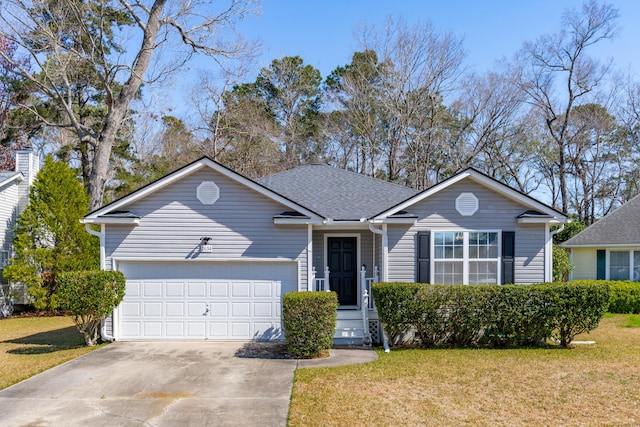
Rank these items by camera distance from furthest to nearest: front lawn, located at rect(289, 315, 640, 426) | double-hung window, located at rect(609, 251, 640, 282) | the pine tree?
double-hung window, located at rect(609, 251, 640, 282) < the pine tree < front lawn, located at rect(289, 315, 640, 426)

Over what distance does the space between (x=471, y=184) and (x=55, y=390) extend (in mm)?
9674

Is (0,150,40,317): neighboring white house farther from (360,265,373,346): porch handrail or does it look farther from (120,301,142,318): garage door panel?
(360,265,373,346): porch handrail

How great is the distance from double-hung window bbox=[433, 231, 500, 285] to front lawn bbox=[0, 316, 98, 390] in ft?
27.6

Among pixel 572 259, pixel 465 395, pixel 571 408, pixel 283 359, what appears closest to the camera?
pixel 571 408

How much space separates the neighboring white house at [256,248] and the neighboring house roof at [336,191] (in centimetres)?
129

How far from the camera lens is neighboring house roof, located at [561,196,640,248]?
1845cm

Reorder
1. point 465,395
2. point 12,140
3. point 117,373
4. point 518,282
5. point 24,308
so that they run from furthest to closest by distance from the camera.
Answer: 1. point 12,140
2. point 24,308
3. point 518,282
4. point 117,373
5. point 465,395

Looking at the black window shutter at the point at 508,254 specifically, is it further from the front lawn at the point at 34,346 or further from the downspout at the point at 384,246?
the front lawn at the point at 34,346

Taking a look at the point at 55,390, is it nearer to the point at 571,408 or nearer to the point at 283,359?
the point at 283,359

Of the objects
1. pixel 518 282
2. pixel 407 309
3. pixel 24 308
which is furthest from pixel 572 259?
pixel 24 308

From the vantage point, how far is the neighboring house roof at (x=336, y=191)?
1287 cm

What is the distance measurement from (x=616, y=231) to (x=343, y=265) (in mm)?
12801

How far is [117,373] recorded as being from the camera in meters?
8.59

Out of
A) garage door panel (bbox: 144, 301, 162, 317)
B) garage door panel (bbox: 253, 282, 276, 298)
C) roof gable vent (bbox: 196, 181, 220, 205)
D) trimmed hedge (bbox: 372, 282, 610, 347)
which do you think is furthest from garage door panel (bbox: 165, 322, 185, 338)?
trimmed hedge (bbox: 372, 282, 610, 347)
